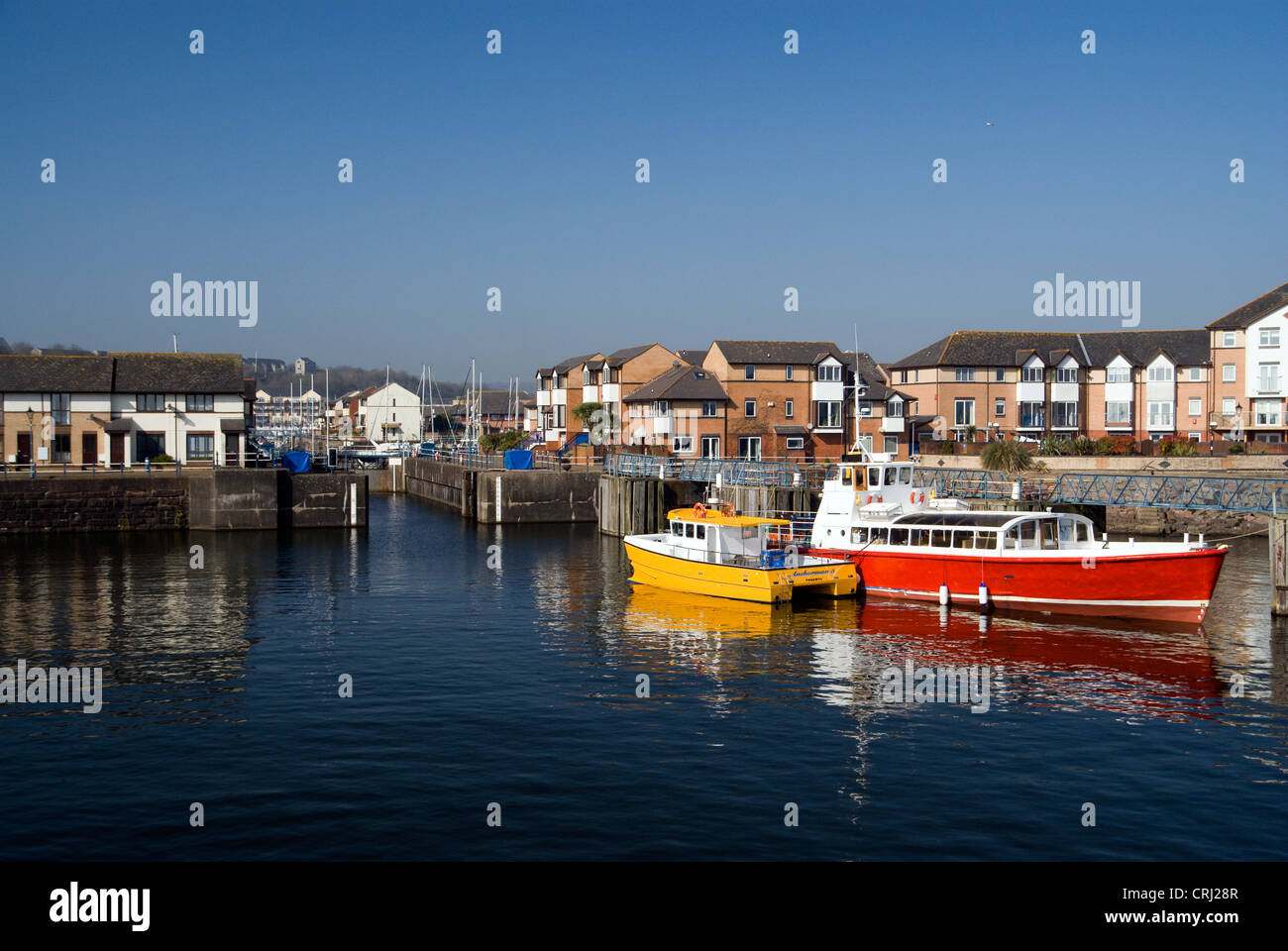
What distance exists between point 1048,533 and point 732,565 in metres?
12.5

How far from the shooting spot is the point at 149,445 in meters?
79.5

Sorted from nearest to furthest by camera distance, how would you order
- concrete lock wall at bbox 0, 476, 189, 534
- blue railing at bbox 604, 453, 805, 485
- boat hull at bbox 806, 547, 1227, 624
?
1. boat hull at bbox 806, 547, 1227, 624
2. blue railing at bbox 604, 453, 805, 485
3. concrete lock wall at bbox 0, 476, 189, 534

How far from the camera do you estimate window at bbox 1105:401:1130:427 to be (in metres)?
103

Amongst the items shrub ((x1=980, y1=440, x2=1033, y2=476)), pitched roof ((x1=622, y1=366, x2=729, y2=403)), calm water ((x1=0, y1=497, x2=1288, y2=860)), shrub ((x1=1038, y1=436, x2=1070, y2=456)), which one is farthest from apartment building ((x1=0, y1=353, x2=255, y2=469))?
shrub ((x1=1038, y1=436, x2=1070, y2=456))

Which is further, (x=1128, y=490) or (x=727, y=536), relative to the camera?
(x=1128, y=490)

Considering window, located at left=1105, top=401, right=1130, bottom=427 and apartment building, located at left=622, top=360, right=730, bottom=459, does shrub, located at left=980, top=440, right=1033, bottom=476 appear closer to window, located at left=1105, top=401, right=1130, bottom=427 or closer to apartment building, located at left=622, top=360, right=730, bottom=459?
apartment building, located at left=622, top=360, right=730, bottom=459

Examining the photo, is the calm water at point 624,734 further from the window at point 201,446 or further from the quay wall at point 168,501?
the window at point 201,446

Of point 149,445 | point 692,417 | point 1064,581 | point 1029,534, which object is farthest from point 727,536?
point 149,445

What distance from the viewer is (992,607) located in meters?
43.1

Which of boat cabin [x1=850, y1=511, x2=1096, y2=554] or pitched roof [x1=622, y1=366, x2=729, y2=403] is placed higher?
pitched roof [x1=622, y1=366, x2=729, y2=403]

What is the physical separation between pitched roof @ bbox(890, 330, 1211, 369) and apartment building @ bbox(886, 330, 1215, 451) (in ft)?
0.40

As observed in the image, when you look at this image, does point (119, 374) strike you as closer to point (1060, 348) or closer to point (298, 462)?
point (298, 462)
